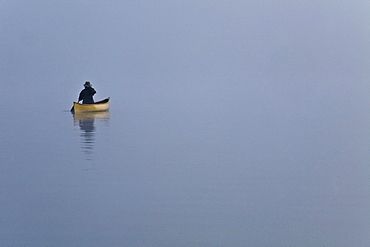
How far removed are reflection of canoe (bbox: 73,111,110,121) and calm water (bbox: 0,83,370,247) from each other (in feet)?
11.2

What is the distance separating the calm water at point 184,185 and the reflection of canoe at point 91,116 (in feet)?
11.2

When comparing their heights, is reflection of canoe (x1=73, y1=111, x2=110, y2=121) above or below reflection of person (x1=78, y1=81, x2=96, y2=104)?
below

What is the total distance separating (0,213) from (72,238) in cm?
175

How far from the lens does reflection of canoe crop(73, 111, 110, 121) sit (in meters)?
30.4

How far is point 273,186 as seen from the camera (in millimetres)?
14367

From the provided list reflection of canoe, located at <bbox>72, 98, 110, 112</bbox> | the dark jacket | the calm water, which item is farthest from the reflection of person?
A: the calm water

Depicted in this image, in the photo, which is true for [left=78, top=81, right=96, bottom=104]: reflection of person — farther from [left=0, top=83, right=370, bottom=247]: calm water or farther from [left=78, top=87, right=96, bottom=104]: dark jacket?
[left=0, top=83, right=370, bottom=247]: calm water

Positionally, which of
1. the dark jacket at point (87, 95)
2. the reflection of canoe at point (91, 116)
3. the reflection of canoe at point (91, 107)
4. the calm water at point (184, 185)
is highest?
the dark jacket at point (87, 95)

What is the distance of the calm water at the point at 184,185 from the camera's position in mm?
10805

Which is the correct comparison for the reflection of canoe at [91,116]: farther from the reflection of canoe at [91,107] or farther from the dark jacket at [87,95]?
the dark jacket at [87,95]

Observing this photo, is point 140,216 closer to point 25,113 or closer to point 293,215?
point 293,215

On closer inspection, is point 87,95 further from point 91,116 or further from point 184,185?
point 184,185

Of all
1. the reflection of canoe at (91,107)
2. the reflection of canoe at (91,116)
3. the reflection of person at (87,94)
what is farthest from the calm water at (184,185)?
the reflection of person at (87,94)

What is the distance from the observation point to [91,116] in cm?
3167
